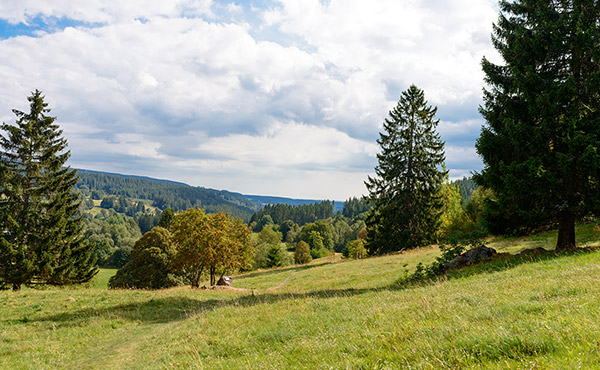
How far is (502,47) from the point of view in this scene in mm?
17609

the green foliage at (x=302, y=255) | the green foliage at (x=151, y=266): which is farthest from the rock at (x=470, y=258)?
the green foliage at (x=302, y=255)

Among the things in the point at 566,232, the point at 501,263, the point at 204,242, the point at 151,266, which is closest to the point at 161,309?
the point at 204,242

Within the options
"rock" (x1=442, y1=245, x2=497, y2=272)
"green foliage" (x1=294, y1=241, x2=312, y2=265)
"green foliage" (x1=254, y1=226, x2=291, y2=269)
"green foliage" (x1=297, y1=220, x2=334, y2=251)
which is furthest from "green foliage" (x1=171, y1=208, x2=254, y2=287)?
"green foliage" (x1=297, y1=220, x2=334, y2=251)

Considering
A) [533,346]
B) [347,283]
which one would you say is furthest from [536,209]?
[533,346]

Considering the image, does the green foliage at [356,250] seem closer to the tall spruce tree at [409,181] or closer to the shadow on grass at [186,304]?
the tall spruce tree at [409,181]

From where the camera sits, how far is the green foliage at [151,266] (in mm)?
36031

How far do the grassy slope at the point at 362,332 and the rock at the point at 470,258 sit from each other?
1964 mm

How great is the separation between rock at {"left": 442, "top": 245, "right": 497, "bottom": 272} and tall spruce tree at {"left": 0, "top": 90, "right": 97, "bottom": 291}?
103 ft

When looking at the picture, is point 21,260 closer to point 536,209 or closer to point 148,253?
point 148,253

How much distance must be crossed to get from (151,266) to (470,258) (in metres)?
34.4

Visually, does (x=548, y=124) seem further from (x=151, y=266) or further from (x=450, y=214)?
(x=151, y=266)

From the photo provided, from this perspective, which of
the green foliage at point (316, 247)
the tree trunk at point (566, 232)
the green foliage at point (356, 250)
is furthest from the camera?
the green foliage at point (316, 247)

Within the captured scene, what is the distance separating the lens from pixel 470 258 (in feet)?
53.9

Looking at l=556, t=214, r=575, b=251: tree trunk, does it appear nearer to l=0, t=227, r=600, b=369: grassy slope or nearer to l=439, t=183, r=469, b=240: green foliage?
l=0, t=227, r=600, b=369: grassy slope
